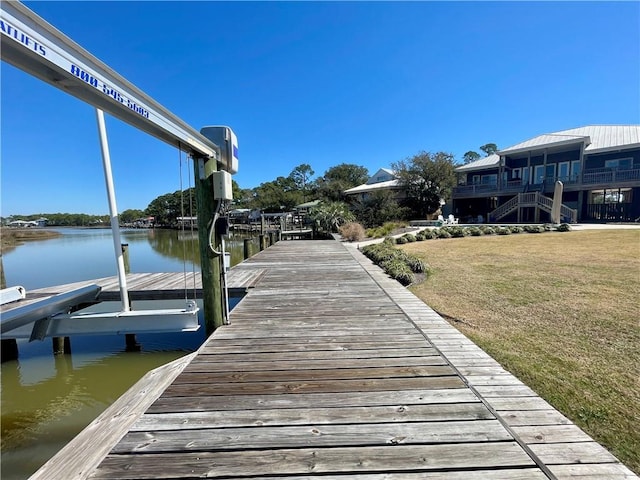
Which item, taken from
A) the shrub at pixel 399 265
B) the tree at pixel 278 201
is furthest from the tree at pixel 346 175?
the shrub at pixel 399 265

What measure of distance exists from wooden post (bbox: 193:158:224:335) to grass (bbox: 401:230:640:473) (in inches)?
128

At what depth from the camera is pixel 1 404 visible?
12.8 feet

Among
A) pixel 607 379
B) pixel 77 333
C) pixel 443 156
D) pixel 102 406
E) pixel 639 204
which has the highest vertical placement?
pixel 443 156

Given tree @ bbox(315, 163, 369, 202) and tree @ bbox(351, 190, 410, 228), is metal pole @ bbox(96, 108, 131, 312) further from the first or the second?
tree @ bbox(315, 163, 369, 202)

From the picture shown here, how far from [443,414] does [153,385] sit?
2062mm

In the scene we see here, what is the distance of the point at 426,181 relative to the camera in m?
25.7

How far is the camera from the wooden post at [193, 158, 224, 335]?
3182 mm

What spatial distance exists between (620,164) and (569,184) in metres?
2.90

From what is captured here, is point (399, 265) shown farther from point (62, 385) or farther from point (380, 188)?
point (380, 188)

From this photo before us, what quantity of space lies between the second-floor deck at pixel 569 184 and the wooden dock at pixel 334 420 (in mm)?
23213

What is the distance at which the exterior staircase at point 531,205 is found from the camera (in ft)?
65.9

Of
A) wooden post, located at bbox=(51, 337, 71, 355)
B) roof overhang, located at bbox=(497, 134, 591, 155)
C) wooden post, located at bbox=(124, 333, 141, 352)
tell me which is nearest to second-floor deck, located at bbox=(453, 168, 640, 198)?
roof overhang, located at bbox=(497, 134, 591, 155)

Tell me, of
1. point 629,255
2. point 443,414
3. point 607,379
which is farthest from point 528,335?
point 629,255

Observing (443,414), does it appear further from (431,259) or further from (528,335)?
(431,259)
